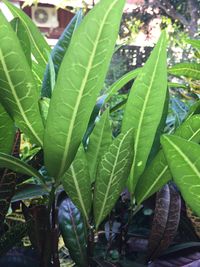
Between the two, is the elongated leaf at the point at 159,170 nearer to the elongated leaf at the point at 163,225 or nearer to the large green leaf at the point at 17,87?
the elongated leaf at the point at 163,225

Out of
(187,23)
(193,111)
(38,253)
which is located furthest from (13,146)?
(187,23)

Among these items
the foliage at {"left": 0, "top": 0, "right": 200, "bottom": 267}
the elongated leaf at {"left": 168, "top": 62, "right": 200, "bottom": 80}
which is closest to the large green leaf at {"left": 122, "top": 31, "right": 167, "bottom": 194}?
the foliage at {"left": 0, "top": 0, "right": 200, "bottom": 267}

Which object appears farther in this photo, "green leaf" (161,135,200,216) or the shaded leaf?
the shaded leaf

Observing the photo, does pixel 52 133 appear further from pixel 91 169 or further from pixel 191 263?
pixel 191 263

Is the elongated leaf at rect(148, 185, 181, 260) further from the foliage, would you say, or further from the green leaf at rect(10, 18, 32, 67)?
the green leaf at rect(10, 18, 32, 67)

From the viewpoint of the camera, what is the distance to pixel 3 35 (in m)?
0.40

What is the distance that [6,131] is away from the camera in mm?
500

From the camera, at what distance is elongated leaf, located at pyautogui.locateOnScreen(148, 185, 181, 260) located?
567mm

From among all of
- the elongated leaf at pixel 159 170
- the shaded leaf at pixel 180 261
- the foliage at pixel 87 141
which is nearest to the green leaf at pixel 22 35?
the foliage at pixel 87 141

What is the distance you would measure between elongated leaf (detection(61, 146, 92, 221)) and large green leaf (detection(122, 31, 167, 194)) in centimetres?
8

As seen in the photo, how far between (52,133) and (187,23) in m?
7.15

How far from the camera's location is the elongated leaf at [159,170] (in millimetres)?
503

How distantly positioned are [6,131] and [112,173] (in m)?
0.16

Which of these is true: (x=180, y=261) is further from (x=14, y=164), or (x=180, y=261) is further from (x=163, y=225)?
(x=14, y=164)
